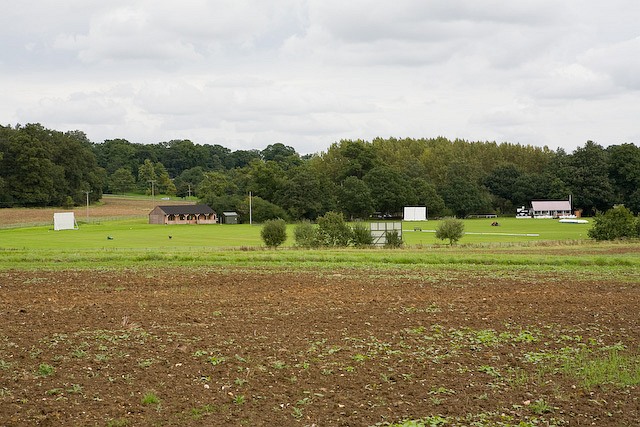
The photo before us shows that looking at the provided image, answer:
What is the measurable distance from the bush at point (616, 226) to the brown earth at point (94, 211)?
8393 cm

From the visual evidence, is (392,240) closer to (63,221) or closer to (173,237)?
(173,237)

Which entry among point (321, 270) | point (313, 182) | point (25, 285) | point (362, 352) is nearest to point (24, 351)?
point (362, 352)

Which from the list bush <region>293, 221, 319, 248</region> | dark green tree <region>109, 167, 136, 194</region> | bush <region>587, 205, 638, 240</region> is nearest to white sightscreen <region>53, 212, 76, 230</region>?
bush <region>293, 221, 319, 248</region>

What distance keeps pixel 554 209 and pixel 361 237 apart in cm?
9358

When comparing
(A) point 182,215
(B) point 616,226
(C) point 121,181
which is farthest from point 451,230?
(C) point 121,181

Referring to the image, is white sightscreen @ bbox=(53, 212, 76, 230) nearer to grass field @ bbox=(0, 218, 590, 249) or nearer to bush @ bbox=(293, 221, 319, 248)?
grass field @ bbox=(0, 218, 590, 249)

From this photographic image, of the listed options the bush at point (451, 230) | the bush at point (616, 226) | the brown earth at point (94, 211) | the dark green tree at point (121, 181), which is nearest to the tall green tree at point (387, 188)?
the brown earth at point (94, 211)

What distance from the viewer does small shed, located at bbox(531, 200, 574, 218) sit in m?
141

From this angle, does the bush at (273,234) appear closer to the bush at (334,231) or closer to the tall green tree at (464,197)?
the bush at (334,231)

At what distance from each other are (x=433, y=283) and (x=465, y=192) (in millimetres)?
124760

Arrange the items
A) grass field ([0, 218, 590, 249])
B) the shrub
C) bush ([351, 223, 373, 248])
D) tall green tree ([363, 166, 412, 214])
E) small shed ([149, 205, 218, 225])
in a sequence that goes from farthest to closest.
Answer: tall green tree ([363, 166, 412, 214]) → small shed ([149, 205, 218, 225]) → grass field ([0, 218, 590, 249]) → bush ([351, 223, 373, 248]) → the shrub

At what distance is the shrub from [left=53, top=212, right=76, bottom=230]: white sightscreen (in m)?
62.4

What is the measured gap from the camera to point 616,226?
2418 inches

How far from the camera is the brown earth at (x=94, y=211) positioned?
11631cm
